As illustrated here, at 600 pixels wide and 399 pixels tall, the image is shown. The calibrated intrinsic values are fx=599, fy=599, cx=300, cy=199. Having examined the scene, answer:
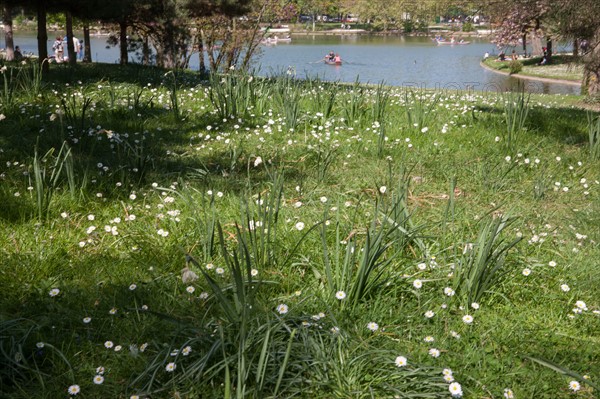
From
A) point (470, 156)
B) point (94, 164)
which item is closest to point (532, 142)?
point (470, 156)

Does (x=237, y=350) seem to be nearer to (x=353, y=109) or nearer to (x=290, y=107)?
(x=290, y=107)

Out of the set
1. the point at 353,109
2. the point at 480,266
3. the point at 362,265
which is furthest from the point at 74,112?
the point at 480,266

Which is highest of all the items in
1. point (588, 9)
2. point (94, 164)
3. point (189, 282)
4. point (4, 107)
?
point (588, 9)

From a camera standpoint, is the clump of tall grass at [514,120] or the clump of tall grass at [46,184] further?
the clump of tall grass at [514,120]

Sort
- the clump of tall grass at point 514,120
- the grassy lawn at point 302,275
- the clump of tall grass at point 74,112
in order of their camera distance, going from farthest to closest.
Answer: the clump of tall grass at point 514,120, the clump of tall grass at point 74,112, the grassy lawn at point 302,275

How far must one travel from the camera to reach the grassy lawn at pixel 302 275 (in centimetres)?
224

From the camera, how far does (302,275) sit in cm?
304

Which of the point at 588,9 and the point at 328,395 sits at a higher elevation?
the point at 588,9

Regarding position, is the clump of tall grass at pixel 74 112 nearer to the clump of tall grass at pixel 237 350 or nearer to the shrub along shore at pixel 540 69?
the clump of tall grass at pixel 237 350

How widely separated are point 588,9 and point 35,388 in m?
6.25

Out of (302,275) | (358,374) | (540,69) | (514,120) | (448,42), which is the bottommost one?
(358,374)

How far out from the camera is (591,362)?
2.45 m

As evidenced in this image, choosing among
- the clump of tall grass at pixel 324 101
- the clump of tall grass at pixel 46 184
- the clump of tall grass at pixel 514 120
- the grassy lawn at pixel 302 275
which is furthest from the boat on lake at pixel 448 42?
the clump of tall grass at pixel 46 184

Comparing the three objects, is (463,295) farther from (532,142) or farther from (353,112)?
(353,112)
